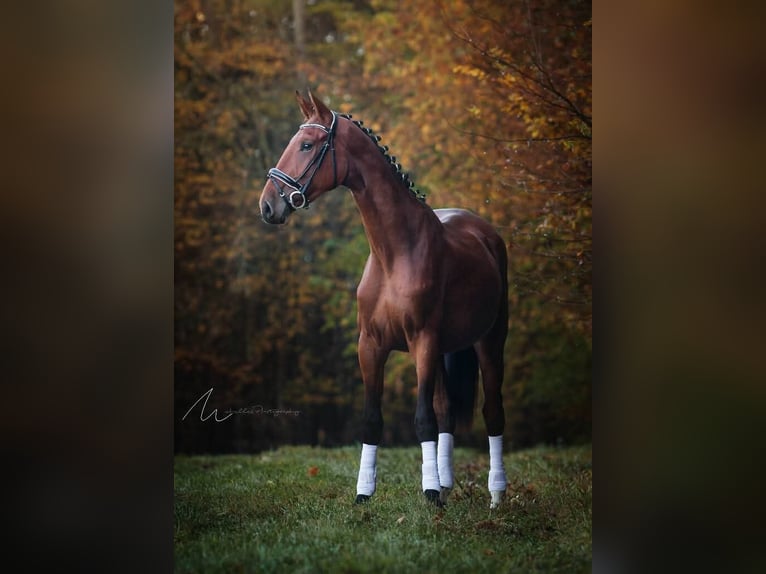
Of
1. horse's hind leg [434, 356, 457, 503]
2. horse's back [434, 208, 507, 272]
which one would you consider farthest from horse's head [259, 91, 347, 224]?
horse's hind leg [434, 356, 457, 503]

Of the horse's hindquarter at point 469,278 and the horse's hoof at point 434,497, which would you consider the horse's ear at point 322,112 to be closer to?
the horse's hindquarter at point 469,278

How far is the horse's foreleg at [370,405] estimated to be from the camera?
4.63 metres

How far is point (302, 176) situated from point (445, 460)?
1897mm

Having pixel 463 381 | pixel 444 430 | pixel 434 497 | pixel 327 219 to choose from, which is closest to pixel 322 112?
pixel 463 381

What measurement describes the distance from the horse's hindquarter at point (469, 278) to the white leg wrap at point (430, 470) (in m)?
0.60

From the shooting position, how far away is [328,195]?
A: 7.39 metres

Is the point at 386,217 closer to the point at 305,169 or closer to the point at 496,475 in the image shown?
the point at 305,169

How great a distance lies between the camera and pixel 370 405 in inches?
183
